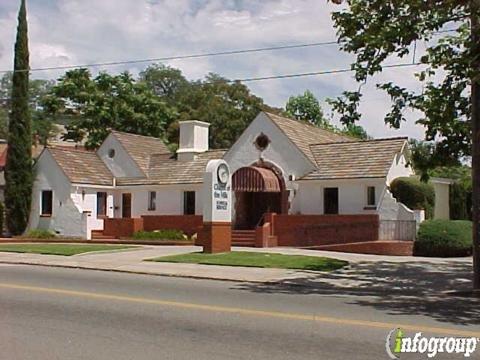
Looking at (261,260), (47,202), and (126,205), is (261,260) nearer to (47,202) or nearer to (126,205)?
(126,205)

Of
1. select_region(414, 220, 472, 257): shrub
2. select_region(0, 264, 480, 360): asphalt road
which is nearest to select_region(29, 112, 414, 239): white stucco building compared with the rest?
select_region(414, 220, 472, 257): shrub

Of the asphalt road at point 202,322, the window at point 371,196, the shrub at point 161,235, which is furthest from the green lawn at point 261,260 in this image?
the shrub at point 161,235

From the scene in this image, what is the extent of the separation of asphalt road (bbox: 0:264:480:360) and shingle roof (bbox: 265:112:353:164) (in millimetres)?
17971

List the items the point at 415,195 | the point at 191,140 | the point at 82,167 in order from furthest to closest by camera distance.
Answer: the point at 191,140
the point at 82,167
the point at 415,195

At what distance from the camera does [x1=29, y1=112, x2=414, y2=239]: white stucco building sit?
105 feet

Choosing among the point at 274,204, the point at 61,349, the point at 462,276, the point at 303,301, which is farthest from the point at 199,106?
the point at 61,349

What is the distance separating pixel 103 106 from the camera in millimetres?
54000

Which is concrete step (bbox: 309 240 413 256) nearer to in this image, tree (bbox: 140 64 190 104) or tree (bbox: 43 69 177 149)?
tree (bbox: 43 69 177 149)

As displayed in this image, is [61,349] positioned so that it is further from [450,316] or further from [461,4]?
[461,4]

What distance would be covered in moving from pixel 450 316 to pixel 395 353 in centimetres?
375

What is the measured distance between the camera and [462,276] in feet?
66.2

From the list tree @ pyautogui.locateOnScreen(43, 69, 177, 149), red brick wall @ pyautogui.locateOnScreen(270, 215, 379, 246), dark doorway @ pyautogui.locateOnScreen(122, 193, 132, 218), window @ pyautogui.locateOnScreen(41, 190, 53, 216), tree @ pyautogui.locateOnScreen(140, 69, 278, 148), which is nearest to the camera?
red brick wall @ pyautogui.locateOnScreen(270, 215, 379, 246)

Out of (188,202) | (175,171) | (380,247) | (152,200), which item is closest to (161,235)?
(188,202)

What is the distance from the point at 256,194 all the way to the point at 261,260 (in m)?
13.4
